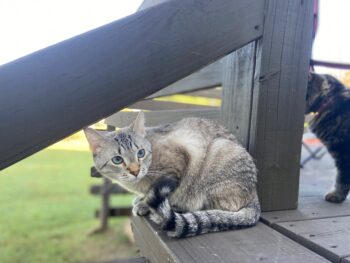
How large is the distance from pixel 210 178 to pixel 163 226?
1.20 feet

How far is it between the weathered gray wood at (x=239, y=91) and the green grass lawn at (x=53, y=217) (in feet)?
8.77

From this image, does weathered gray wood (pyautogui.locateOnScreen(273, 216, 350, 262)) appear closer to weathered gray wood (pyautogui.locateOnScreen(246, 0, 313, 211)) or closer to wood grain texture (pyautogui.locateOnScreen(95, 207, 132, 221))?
weathered gray wood (pyautogui.locateOnScreen(246, 0, 313, 211))

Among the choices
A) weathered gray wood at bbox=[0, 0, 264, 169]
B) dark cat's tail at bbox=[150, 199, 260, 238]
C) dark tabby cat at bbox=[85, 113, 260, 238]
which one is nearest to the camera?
weathered gray wood at bbox=[0, 0, 264, 169]

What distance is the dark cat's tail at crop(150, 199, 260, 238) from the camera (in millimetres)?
1175

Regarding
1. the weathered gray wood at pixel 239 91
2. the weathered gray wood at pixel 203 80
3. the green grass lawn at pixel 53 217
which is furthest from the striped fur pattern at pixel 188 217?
the green grass lawn at pixel 53 217

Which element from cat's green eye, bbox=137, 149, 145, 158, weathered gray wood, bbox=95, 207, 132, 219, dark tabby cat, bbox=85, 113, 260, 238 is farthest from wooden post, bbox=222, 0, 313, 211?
weathered gray wood, bbox=95, 207, 132, 219

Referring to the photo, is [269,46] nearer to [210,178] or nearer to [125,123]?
[210,178]

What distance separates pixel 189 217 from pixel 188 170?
1.08 ft

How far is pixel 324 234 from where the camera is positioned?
4.13ft

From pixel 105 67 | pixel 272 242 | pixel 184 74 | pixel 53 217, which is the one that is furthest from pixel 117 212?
pixel 105 67

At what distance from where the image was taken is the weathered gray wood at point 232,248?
1.04 metres

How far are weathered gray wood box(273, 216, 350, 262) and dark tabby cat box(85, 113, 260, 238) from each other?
169 millimetres

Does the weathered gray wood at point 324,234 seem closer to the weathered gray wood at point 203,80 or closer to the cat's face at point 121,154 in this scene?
the cat's face at point 121,154

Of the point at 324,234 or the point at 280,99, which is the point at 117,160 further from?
the point at 324,234
